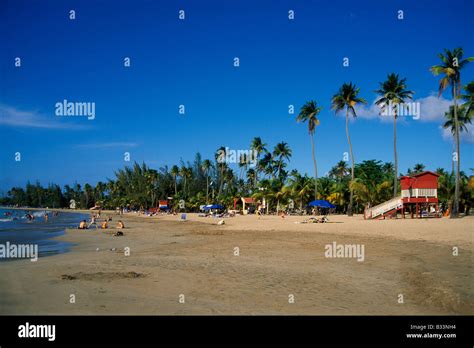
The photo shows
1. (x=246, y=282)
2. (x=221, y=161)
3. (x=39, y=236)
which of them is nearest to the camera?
(x=246, y=282)

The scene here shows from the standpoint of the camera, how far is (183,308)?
8.09 metres

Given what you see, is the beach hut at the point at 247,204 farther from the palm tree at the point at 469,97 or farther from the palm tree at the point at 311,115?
the palm tree at the point at 469,97

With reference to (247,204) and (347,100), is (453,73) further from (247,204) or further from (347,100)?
(247,204)

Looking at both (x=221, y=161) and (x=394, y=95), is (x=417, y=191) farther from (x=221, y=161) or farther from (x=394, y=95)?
(x=221, y=161)

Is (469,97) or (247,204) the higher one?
(469,97)

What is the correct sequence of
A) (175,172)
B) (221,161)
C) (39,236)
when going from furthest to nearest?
(175,172) < (221,161) < (39,236)

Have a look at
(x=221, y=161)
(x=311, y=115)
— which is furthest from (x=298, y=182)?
(x=221, y=161)

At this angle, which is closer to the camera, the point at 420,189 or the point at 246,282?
the point at 246,282

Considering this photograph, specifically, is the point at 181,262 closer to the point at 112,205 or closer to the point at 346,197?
the point at 346,197

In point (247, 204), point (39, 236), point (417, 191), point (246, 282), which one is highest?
point (417, 191)

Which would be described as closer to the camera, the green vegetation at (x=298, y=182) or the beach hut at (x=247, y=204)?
the green vegetation at (x=298, y=182)

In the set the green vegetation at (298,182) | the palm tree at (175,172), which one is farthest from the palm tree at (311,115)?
the palm tree at (175,172)

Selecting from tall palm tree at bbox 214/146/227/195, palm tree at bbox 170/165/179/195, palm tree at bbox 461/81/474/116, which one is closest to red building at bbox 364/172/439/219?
palm tree at bbox 461/81/474/116

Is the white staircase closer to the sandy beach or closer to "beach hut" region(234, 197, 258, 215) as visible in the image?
the sandy beach
